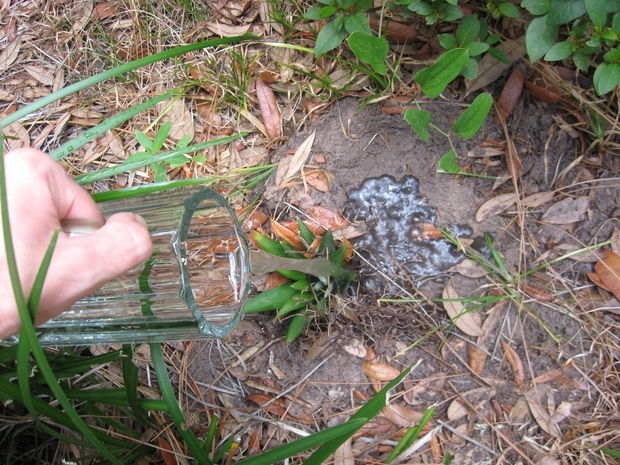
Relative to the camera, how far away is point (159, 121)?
5.02 feet

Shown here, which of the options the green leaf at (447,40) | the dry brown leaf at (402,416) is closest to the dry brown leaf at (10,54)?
the green leaf at (447,40)

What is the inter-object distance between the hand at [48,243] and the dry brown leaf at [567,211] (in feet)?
3.39

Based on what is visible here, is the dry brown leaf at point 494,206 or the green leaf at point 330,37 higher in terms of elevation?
the green leaf at point 330,37

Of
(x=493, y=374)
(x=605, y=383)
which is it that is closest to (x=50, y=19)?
(x=493, y=374)

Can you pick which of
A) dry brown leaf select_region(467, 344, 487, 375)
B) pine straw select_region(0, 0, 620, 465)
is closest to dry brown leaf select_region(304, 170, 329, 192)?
pine straw select_region(0, 0, 620, 465)

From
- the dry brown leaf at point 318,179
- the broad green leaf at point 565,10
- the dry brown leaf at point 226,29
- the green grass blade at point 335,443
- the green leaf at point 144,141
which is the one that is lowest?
the green grass blade at point 335,443

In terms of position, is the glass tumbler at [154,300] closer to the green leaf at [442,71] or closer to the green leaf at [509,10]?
the green leaf at [442,71]

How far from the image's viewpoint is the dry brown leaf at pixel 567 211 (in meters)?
1.35

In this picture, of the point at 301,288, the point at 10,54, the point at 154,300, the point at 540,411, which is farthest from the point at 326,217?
the point at 10,54

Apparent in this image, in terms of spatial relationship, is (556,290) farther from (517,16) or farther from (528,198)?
(517,16)

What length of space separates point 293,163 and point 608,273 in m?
0.78

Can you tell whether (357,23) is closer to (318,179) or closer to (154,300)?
(318,179)

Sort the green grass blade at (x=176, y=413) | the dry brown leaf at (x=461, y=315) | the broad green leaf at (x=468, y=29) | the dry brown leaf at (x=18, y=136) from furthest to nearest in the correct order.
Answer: the dry brown leaf at (x=18, y=136)
the dry brown leaf at (x=461, y=315)
the broad green leaf at (x=468, y=29)
the green grass blade at (x=176, y=413)

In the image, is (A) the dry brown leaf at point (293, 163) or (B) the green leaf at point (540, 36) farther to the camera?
(A) the dry brown leaf at point (293, 163)
